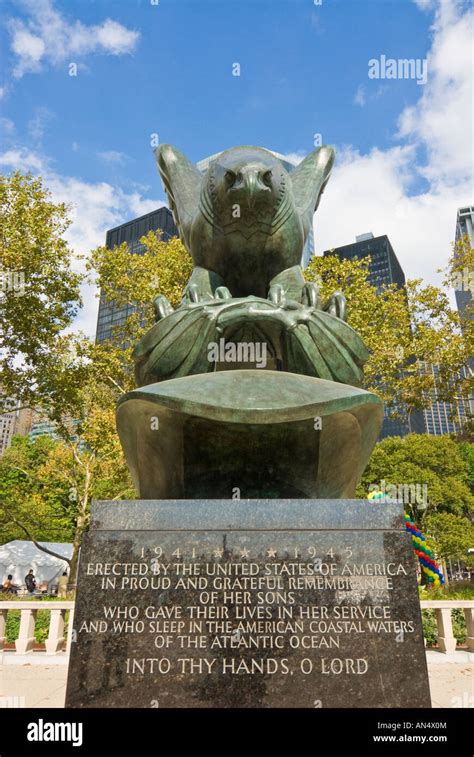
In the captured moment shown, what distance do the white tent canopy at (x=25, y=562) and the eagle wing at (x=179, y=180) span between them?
2223 centimetres

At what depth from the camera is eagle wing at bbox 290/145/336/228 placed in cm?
614

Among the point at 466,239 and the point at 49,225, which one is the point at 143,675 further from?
the point at 466,239

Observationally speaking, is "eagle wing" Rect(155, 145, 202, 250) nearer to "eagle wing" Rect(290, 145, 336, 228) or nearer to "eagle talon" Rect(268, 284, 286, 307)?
"eagle wing" Rect(290, 145, 336, 228)

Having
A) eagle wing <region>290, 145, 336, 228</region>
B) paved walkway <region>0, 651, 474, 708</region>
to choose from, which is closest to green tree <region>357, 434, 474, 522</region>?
paved walkway <region>0, 651, 474, 708</region>

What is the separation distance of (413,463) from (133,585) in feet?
86.6

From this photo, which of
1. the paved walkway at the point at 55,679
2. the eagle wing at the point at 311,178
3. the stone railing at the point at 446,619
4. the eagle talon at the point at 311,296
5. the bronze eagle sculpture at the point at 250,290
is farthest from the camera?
the stone railing at the point at 446,619

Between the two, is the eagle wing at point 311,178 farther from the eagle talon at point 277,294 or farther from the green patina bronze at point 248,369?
the eagle talon at point 277,294

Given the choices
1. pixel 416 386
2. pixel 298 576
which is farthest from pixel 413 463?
pixel 298 576

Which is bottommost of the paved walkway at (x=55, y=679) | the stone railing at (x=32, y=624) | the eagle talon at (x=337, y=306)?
the paved walkway at (x=55, y=679)

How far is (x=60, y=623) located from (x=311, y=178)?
8.53 meters

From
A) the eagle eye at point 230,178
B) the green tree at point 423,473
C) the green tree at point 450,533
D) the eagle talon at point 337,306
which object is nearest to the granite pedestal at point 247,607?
the eagle talon at point 337,306

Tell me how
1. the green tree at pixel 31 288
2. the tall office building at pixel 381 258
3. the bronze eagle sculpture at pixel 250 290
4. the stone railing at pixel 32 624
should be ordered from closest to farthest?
the bronze eagle sculpture at pixel 250 290, the stone railing at pixel 32 624, the green tree at pixel 31 288, the tall office building at pixel 381 258

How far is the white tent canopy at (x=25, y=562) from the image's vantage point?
25016 millimetres

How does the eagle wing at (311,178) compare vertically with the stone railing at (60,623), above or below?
above
